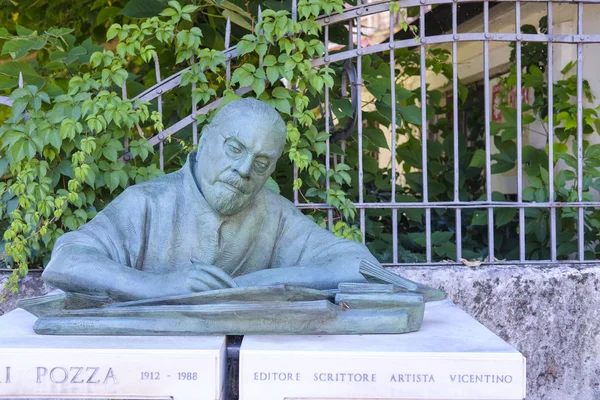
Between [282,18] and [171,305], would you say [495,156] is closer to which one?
[282,18]

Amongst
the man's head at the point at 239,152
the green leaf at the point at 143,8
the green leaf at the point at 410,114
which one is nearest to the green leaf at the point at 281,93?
the green leaf at the point at 410,114

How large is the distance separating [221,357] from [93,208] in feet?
5.78

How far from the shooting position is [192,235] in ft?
8.86

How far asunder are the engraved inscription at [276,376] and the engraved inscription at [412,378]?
25 centimetres

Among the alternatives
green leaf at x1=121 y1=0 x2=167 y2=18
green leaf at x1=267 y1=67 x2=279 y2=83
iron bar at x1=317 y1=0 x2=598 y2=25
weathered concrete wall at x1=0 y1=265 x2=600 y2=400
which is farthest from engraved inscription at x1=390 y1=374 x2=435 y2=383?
green leaf at x1=121 y1=0 x2=167 y2=18

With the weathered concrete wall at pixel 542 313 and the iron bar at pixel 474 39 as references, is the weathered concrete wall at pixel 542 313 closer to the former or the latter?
the weathered concrete wall at pixel 542 313

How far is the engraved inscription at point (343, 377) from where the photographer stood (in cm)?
209

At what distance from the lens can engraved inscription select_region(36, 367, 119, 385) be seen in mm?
2088

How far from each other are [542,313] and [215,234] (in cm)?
178

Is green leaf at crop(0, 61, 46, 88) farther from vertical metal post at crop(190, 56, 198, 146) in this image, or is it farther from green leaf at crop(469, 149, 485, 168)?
green leaf at crop(469, 149, 485, 168)

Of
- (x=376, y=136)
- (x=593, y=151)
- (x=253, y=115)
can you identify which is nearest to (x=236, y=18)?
(x=376, y=136)

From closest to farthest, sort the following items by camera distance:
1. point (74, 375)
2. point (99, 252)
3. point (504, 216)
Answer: point (74, 375) → point (99, 252) → point (504, 216)

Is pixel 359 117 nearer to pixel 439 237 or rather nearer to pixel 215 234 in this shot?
pixel 439 237

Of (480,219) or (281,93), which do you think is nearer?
(281,93)
